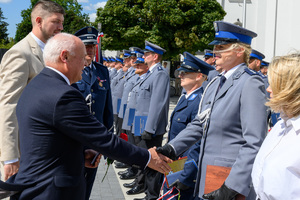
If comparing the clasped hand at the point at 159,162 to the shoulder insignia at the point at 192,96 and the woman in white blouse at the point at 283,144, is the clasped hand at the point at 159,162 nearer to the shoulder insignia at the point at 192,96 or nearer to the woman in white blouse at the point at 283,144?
the woman in white blouse at the point at 283,144

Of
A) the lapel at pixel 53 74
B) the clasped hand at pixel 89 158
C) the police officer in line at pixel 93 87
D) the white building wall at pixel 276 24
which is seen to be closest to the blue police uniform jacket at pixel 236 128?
the clasped hand at pixel 89 158

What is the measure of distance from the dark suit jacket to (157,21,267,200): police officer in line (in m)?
0.91

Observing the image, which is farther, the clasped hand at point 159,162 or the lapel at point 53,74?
the clasped hand at point 159,162

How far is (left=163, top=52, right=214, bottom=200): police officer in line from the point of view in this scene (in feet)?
11.3

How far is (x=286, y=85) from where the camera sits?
6.67 feet

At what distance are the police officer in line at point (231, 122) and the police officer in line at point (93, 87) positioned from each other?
1241 millimetres

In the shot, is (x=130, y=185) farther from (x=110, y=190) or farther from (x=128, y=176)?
(x=128, y=176)

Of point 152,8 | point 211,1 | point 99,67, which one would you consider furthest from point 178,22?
point 99,67

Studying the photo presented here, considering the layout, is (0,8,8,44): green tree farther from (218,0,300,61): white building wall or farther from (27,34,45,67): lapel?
(27,34,45,67): lapel

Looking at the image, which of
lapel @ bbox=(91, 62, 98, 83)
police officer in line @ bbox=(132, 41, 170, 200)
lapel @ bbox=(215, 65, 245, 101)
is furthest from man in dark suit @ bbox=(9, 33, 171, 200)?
police officer in line @ bbox=(132, 41, 170, 200)

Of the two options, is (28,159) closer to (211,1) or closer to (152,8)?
(152,8)

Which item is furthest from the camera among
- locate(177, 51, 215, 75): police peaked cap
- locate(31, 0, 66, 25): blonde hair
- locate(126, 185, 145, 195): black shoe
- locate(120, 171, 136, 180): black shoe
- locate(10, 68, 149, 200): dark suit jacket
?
locate(120, 171, 136, 180): black shoe

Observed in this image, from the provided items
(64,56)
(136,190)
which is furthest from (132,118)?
(64,56)

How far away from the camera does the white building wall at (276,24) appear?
22086mm
